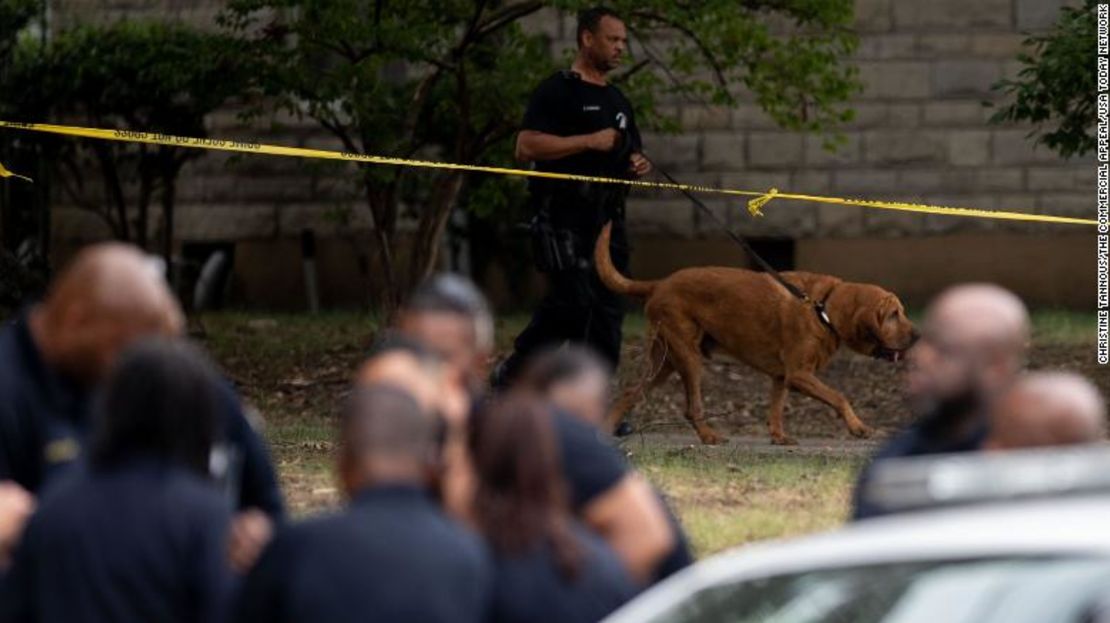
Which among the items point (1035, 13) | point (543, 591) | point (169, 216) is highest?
point (1035, 13)

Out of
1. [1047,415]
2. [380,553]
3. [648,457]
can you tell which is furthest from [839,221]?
[380,553]

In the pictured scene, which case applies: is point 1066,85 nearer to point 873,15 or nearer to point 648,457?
point 648,457

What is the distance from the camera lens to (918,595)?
4227mm

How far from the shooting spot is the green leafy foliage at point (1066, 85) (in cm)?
1332

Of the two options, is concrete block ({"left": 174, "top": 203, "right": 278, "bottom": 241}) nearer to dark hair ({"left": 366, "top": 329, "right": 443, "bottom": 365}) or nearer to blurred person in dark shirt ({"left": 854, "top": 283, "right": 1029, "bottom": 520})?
dark hair ({"left": 366, "top": 329, "right": 443, "bottom": 365})

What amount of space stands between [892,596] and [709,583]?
399 millimetres

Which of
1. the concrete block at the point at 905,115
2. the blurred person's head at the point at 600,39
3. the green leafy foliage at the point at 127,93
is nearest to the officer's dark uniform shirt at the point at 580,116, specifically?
the blurred person's head at the point at 600,39

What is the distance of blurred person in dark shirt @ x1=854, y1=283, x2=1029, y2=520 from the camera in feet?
18.9

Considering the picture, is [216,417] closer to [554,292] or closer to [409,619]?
[409,619]

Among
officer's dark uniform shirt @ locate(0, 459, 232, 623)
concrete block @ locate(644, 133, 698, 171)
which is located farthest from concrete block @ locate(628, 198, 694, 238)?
officer's dark uniform shirt @ locate(0, 459, 232, 623)

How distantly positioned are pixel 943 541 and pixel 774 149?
1586 cm

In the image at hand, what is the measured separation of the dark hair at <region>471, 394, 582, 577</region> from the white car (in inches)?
12.5

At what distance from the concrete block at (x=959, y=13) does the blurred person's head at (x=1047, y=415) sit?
48.9 feet

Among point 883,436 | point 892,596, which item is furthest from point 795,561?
point 883,436
